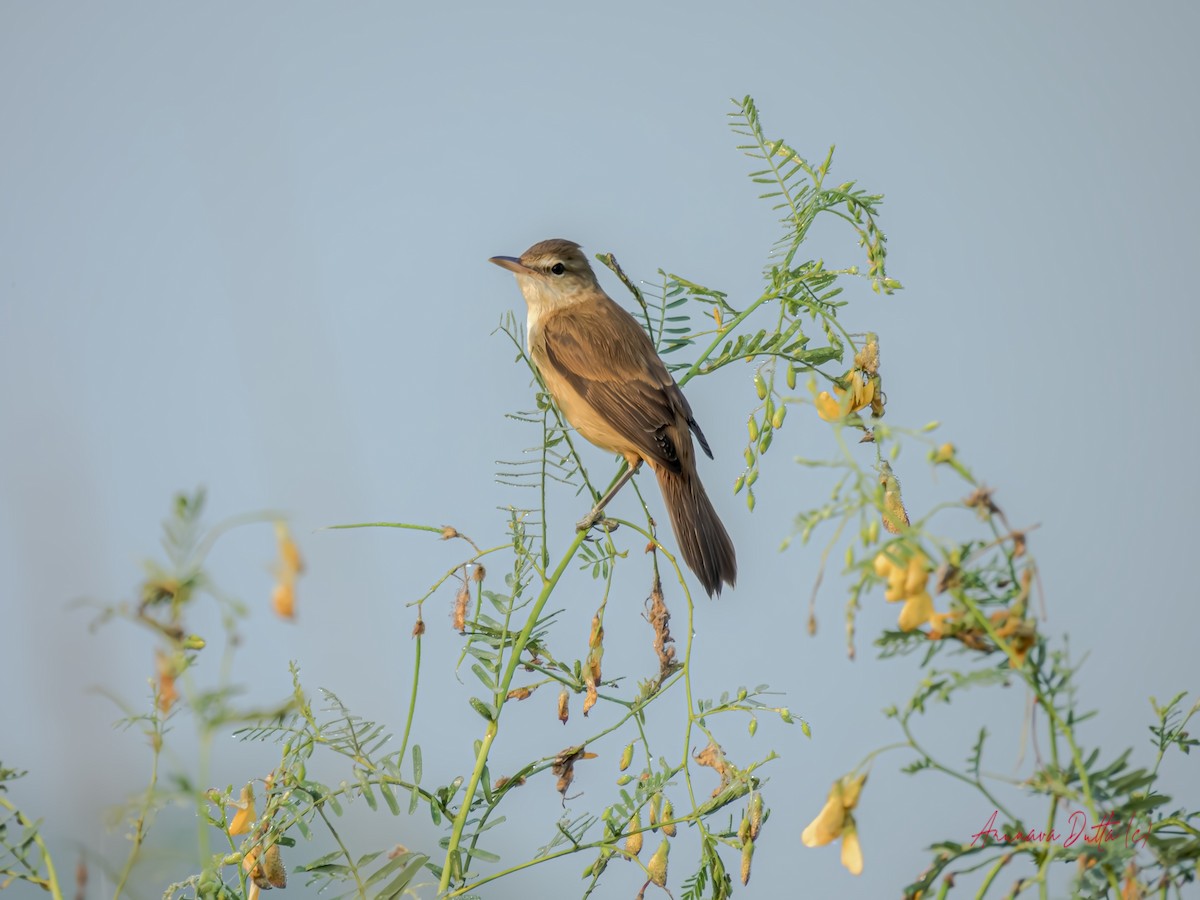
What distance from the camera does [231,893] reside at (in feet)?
5.44

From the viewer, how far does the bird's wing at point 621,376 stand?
12.2 ft

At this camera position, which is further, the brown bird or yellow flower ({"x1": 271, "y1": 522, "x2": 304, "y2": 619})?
the brown bird

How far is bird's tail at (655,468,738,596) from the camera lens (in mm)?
3361

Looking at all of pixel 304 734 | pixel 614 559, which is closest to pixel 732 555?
pixel 614 559

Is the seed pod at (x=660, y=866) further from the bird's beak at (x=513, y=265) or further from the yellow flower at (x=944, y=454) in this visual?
the bird's beak at (x=513, y=265)

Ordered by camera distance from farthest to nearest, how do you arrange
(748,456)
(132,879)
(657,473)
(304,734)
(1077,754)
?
1. (657,473)
2. (748,456)
3. (304,734)
4. (132,879)
5. (1077,754)

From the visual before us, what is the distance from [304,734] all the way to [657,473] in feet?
6.63

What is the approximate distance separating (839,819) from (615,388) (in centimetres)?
275

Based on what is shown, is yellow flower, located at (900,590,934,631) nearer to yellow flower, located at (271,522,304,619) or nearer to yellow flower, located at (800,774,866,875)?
yellow flower, located at (800,774,866,875)

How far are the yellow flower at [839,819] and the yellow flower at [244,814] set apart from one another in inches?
32.8

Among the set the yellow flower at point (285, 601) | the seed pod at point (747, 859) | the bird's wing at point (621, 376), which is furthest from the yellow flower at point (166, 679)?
the bird's wing at point (621, 376)

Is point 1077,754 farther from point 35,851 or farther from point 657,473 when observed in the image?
point 657,473

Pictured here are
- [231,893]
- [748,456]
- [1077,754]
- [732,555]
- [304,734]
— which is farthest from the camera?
[732,555]

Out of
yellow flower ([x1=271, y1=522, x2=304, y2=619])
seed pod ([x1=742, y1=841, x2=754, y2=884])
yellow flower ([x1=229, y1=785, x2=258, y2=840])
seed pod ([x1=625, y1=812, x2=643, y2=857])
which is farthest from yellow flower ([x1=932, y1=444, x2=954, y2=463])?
yellow flower ([x1=229, y1=785, x2=258, y2=840])
